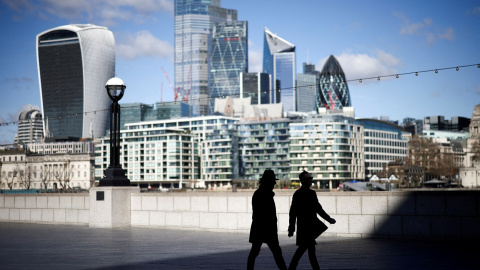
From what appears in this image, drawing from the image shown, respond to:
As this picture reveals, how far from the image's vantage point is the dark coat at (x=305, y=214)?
1231 centimetres

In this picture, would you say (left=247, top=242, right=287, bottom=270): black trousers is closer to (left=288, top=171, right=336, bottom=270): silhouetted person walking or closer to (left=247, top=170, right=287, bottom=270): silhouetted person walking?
(left=247, top=170, right=287, bottom=270): silhouetted person walking

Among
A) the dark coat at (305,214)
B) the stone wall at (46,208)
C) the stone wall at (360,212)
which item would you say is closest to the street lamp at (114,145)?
the stone wall at (360,212)

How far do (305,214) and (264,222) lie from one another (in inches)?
37.8

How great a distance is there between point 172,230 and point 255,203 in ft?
46.4

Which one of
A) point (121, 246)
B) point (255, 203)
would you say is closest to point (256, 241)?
point (255, 203)

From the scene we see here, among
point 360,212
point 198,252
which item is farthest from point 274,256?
point 360,212

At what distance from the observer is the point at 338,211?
2155 cm

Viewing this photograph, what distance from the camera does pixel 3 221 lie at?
34.0 meters

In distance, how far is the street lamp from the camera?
27.6 metres

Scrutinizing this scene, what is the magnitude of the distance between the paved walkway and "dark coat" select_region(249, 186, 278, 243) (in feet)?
6.93

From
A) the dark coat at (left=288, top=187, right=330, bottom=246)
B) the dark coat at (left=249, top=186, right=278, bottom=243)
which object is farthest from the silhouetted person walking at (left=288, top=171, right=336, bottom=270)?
the dark coat at (left=249, top=186, right=278, bottom=243)

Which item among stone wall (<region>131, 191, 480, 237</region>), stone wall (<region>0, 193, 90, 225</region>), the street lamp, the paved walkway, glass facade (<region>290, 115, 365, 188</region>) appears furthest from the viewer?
glass facade (<region>290, 115, 365, 188</region>)

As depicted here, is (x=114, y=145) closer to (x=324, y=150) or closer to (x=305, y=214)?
(x=305, y=214)

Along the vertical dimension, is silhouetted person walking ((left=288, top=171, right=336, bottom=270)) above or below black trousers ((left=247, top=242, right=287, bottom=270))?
above
